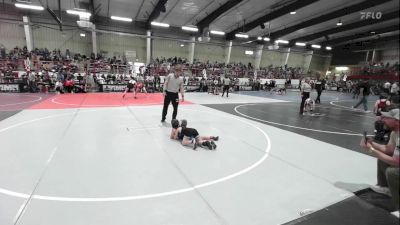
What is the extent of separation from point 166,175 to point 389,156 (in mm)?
3000

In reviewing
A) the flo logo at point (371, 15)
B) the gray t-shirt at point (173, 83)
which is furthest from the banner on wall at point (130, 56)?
the flo logo at point (371, 15)

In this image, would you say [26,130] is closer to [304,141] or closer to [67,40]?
[304,141]

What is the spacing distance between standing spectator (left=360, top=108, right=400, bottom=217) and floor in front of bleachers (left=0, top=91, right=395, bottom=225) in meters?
0.32

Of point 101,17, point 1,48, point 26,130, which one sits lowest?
point 26,130

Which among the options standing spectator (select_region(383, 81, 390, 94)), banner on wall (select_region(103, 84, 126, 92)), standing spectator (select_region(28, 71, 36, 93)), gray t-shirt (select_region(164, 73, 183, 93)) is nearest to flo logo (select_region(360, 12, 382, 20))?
standing spectator (select_region(383, 81, 390, 94))

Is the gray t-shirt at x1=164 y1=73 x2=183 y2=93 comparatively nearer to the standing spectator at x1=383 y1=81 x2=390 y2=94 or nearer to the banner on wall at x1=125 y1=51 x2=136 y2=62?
the standing spectator at x1=383 y1=81 x2=390 y2=94

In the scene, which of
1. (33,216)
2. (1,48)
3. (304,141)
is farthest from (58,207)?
(1,48)

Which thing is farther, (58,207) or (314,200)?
(314,200)

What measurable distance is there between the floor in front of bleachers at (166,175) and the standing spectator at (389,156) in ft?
→ 1.06

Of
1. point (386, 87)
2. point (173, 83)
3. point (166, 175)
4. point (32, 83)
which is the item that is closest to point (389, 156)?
point (386, 87)

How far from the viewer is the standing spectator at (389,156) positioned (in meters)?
Answer: 1.98

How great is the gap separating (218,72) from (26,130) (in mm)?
20831

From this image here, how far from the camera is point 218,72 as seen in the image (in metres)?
25.2

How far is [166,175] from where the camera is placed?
12.2ft
